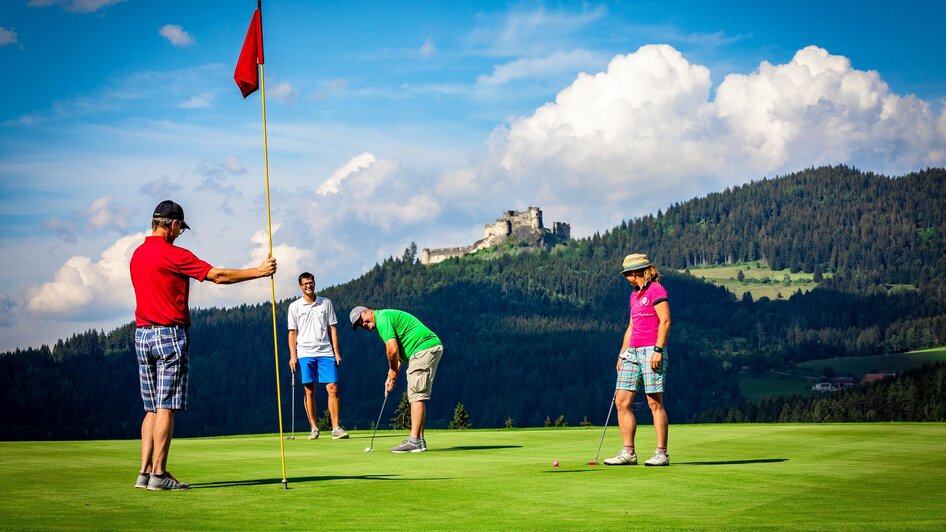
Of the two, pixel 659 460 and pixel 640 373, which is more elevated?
pixel 640 373

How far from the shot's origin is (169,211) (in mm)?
11914

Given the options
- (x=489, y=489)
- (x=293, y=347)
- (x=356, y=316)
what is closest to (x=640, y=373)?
→ (x=489, y=489)

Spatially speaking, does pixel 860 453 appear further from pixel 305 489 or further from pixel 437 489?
pixel 305 489

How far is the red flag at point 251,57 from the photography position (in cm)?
1395

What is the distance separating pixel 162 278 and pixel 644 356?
21.2 feet

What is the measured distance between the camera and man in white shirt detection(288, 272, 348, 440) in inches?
840

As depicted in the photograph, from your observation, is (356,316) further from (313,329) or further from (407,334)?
(313,329)

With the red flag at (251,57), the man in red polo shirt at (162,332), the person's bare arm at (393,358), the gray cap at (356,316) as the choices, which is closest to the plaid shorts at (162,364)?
the man in red polo shirt at (162,332)

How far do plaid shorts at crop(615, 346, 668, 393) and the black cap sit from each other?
618cm

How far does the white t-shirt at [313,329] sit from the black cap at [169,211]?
9.42m

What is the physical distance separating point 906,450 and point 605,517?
8981mm

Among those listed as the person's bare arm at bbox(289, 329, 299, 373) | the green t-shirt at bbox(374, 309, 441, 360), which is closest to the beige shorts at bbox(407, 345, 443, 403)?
the green t-shirt at bbox(374, 309, 441, 360)

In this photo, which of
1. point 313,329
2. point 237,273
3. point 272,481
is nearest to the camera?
point 237,273

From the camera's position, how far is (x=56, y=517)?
936 centimetres
